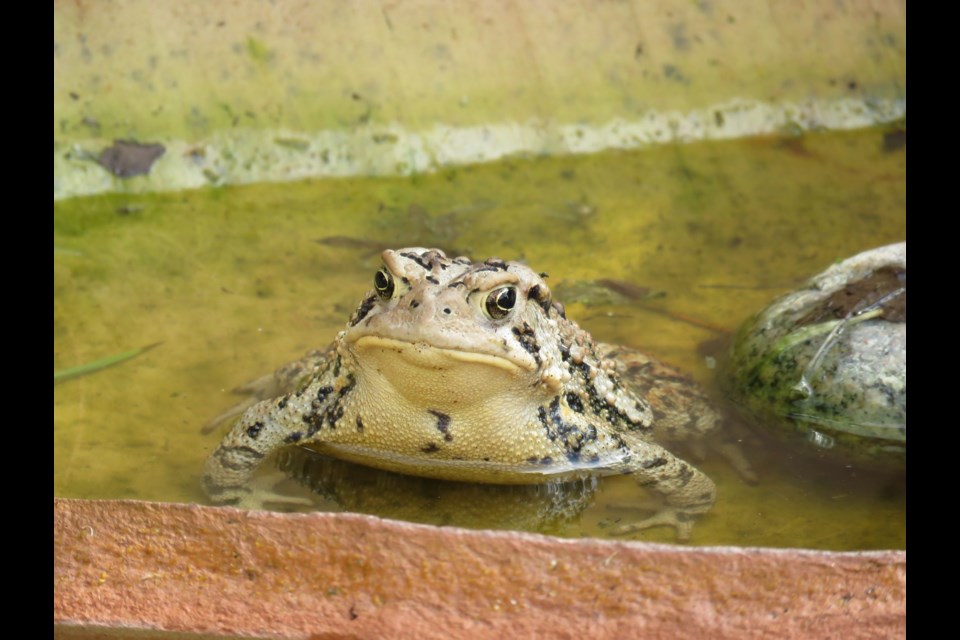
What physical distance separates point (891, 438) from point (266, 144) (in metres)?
3.35

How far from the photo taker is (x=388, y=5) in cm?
616

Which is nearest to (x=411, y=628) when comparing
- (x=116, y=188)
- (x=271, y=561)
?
(x=271, y=561)

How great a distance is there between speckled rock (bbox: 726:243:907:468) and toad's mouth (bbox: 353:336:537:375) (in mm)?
1215

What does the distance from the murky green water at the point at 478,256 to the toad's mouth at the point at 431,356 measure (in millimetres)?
536

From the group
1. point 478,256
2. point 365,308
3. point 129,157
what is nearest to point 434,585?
point 365,308

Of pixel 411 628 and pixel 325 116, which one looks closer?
pixel 411 628

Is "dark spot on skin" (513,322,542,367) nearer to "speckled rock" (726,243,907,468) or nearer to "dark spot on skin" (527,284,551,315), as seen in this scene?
"dark spot on skin" (527,284,551,315)

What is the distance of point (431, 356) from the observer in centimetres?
336

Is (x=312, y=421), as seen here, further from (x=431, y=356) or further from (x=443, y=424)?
(x=431, y=356)

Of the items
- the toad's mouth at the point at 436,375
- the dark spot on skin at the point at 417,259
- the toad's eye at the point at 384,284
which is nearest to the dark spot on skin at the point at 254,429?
the toad's mouth at the point at 436,375

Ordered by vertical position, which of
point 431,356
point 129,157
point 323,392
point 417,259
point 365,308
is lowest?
point 323,392

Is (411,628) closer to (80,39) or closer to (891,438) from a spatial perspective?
(891,438)

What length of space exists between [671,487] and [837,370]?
0.86 metres

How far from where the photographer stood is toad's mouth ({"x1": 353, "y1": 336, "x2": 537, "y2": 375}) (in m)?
3.35
